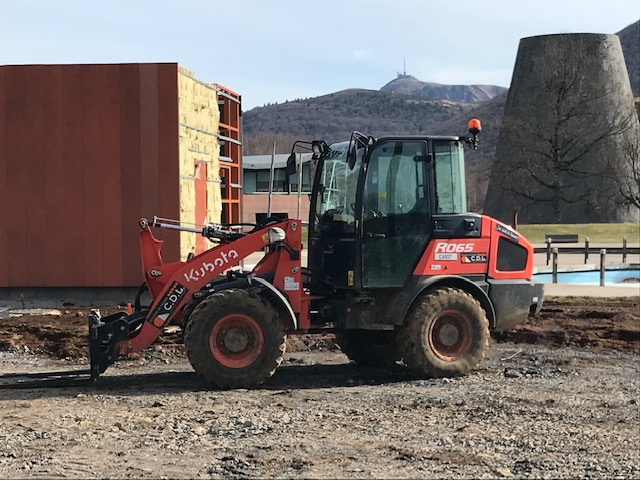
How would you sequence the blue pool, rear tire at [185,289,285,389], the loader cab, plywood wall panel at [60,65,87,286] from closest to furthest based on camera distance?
rear tire at [185,289,285,389] → the loader cab → plywood wall panel at [60,65,87,286] → the blue pool

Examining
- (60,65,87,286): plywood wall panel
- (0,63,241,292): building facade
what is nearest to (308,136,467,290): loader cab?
(0,63,241,292): building facade

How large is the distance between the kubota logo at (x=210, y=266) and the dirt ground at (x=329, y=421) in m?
1.16

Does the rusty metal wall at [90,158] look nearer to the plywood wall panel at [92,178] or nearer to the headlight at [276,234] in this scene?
the plywood wall panel at [92,178]

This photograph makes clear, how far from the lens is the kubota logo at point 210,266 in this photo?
9.46m

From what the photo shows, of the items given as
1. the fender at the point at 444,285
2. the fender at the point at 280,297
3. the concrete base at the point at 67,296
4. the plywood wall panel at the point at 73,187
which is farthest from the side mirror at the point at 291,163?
the plywood wall panel at the point at 73,187

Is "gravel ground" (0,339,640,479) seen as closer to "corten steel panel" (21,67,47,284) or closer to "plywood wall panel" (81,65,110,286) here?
"plywood wall panel" (81,65,110,286)

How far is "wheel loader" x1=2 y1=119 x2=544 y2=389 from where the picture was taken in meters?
9.29

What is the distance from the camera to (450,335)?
9891mm

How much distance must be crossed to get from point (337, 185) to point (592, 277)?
16.6 metres

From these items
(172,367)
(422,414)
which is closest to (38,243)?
(172,367)

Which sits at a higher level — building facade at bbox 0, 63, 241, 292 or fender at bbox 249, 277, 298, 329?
building facade at bbox 0, 63, 241, 292

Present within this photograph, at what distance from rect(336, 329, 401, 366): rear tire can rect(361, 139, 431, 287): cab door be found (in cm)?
119

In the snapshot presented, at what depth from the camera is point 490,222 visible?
32.9ft

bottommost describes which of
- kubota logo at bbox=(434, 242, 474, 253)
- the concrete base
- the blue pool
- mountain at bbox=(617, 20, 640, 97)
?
the blue pool
